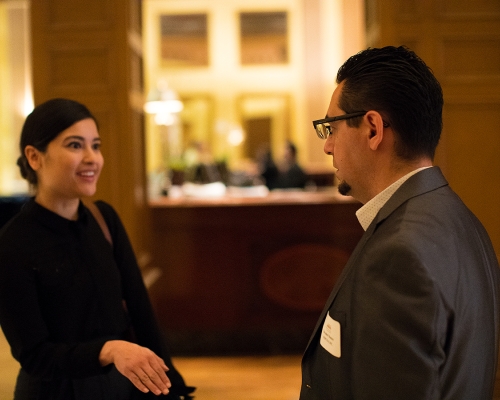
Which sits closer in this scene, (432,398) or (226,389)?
(432,398)

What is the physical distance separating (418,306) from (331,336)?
249 millimetres

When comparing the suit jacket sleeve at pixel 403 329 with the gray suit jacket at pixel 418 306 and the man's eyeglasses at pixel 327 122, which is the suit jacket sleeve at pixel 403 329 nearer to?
the gray suit jacket at pixel 418 306

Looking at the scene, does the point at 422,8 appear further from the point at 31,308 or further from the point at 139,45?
the point at 31,308

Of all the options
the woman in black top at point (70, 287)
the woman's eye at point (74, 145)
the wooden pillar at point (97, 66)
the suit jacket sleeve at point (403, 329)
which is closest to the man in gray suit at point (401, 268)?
the suit jacket sleeve at point (403, 329)

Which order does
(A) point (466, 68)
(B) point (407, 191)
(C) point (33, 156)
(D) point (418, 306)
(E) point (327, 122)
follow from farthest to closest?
(A) point (466, 68) → (C) point (33, 156) → (E) point (327, 122) → (B) point (407, 191) → (D) point (418, 306)

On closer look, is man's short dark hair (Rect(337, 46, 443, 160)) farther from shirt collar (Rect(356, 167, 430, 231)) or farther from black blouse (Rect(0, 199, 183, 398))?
black blouse (Rect(0, 199, 183, 398))

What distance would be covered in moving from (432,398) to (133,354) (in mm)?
880

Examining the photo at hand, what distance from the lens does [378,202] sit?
1.33 meters

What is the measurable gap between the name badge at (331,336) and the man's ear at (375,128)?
1.24 feet

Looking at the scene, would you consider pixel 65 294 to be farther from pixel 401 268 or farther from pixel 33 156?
pixel 401 268

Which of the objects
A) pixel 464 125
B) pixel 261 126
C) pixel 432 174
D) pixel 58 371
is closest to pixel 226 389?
pixel 464 125

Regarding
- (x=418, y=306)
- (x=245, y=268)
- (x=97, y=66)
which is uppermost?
(x=97, y=66)

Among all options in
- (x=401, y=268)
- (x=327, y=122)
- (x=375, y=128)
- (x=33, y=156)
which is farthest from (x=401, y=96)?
(x=33, y=156)

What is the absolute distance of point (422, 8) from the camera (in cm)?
347
